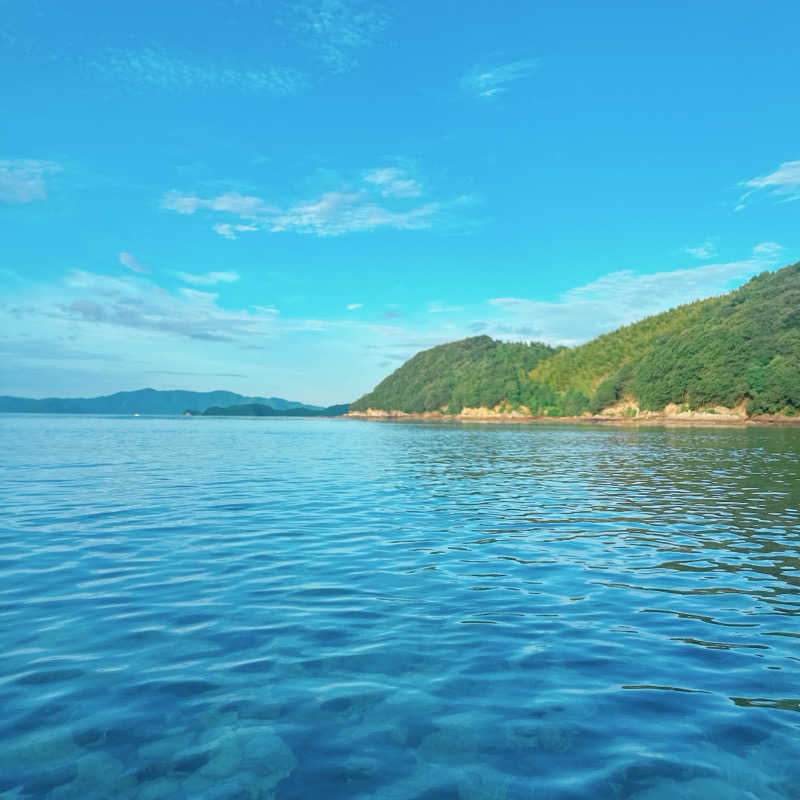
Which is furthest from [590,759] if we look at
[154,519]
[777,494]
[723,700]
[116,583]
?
[777,494]

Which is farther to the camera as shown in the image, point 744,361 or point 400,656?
point 744,361

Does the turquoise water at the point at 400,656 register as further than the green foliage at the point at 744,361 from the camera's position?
No

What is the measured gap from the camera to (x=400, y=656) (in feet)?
31.8

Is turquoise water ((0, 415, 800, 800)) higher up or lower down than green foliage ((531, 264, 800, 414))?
lower down

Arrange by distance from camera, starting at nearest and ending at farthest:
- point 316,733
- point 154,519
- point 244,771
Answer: point 244,771 < point 316,733 < point 154,519

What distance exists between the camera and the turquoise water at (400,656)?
6.54m

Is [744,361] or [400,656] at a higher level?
[744,361]

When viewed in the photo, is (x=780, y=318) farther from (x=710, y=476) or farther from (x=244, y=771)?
(x=244, y=771)

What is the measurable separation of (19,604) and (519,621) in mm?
10453

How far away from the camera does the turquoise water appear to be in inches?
257

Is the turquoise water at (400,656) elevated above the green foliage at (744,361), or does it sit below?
below

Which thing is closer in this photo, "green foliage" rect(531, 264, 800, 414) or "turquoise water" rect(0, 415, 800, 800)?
"turquoise water" rect(0, 415, 800, 800)

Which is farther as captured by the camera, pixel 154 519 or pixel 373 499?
pixel 373 499

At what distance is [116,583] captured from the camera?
14.2 m
